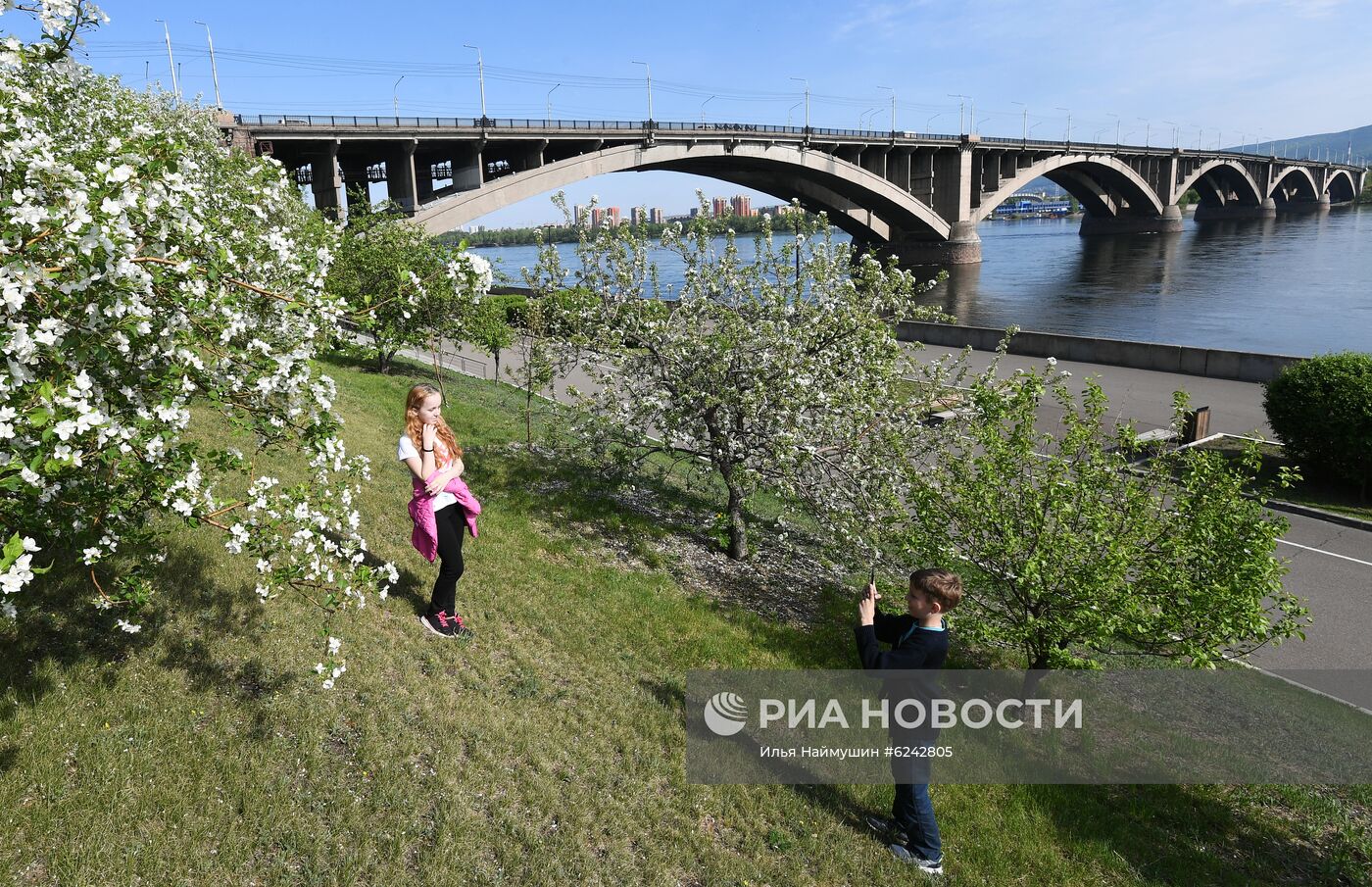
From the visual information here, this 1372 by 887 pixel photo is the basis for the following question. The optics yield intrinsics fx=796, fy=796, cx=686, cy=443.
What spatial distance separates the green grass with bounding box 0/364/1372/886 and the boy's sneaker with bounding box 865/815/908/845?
165mm

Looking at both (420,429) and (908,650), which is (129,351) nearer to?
(420,429)

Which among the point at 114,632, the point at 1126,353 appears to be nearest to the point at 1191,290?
the point at 1126,353

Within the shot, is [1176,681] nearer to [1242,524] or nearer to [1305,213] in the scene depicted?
[1242,524]

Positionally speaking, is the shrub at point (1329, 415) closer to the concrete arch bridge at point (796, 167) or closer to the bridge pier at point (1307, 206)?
the concrete arch bridge at point (796, 167)

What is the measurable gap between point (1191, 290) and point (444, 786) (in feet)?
202

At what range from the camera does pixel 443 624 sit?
21.7 feet

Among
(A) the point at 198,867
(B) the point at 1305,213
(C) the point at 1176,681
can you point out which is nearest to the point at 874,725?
(C) the point at 1176,681

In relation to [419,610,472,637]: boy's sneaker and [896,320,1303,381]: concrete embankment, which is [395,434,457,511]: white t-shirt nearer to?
[419,610,472,637]: boy's sneaker

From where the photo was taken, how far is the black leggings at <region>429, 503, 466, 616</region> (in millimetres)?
6273

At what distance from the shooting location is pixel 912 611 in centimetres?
476

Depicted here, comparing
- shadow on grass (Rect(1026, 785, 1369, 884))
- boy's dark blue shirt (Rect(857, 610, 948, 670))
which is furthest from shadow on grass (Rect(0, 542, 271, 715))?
shadow on grass (Rect(1026, 785, 1369, 884))

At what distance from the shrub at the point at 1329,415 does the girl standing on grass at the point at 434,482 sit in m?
16.0

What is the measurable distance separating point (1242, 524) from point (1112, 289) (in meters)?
58.2

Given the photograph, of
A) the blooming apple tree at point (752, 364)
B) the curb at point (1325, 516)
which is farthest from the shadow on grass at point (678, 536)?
the curb at point (1325, 516)
